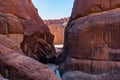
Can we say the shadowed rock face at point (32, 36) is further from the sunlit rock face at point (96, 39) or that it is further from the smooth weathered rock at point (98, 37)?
the smooth weathered rock at point (98, 37)

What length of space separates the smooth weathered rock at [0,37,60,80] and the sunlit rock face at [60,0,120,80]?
2.86 metres

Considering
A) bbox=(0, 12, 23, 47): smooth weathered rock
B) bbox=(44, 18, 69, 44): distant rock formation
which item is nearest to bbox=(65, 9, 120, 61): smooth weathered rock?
bbox=(0, 12, 23, 47): smooth weathered rock

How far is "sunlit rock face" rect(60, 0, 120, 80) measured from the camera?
7047mm

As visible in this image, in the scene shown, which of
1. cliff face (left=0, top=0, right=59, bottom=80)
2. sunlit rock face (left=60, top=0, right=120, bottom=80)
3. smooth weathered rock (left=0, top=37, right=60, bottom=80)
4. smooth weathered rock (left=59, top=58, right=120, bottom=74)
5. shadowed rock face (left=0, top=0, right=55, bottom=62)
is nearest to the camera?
smooth weathered rock (left=0, top=37, right=60, bottom=80)

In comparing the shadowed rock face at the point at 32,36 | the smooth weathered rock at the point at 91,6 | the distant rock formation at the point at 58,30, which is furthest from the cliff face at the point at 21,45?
the distant rock formation at the point at 58,30

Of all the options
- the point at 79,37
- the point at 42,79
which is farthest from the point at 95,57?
the point at 42,79

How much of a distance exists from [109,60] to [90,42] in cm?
91

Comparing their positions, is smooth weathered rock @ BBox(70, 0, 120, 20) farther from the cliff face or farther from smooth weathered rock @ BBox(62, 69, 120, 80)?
the cliff face

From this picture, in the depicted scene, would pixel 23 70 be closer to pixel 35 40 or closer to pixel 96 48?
pixel 96 48

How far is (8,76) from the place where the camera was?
4719mm

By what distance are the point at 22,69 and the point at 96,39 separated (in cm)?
345

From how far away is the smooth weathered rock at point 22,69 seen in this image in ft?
14.7

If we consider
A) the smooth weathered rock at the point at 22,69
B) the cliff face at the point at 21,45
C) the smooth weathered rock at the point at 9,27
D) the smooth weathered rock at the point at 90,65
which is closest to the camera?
the smooth weathered rock at the point at 22,69

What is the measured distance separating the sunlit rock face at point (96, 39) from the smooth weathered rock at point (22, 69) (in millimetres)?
2860
